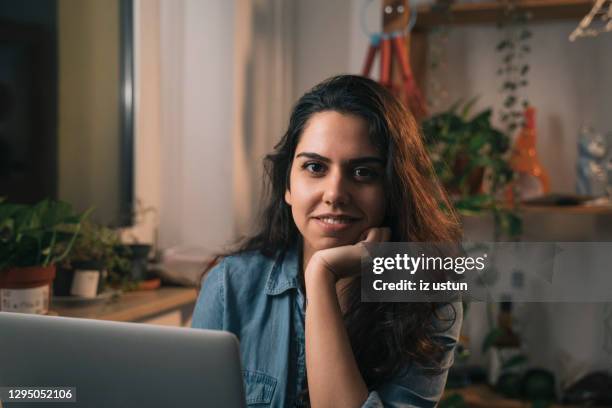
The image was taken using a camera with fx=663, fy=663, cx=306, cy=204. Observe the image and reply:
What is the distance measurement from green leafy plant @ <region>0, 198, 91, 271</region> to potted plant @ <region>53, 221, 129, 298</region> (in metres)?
0.18

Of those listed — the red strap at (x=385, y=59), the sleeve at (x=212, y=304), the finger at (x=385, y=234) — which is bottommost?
the sleeve at (x=212, y=304)

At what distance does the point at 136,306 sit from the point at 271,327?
27.3 inches

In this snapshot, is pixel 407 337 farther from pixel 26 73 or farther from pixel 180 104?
pixel 180 104

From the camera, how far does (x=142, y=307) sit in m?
1.71

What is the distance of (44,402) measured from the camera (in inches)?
26.0

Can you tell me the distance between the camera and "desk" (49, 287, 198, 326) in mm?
1625

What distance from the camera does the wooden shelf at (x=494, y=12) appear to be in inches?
91.1

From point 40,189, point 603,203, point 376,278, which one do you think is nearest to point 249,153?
point 40,189

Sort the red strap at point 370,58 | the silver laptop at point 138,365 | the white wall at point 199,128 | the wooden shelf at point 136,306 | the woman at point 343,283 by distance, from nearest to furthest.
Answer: the silver laptop at point 138,365 < the woman at point 343,283 < the wooden shelf at point 136,306 < the red strap at point 370,58 < the white wall at point 199,128

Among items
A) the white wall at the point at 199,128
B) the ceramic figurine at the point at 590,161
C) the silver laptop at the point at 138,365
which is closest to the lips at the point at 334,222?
the silver laptop at the point at 138,365

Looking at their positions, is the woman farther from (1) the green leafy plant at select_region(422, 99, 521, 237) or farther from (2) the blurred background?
(1) the green leafy plant at select_region(422, 99, 521, 237)

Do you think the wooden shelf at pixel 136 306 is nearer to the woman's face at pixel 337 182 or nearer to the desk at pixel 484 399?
the woman's face at pixel 337 182

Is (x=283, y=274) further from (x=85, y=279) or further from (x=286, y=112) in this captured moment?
(x=286, y=112)

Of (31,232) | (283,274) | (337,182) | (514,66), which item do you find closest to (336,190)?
(337,182)
